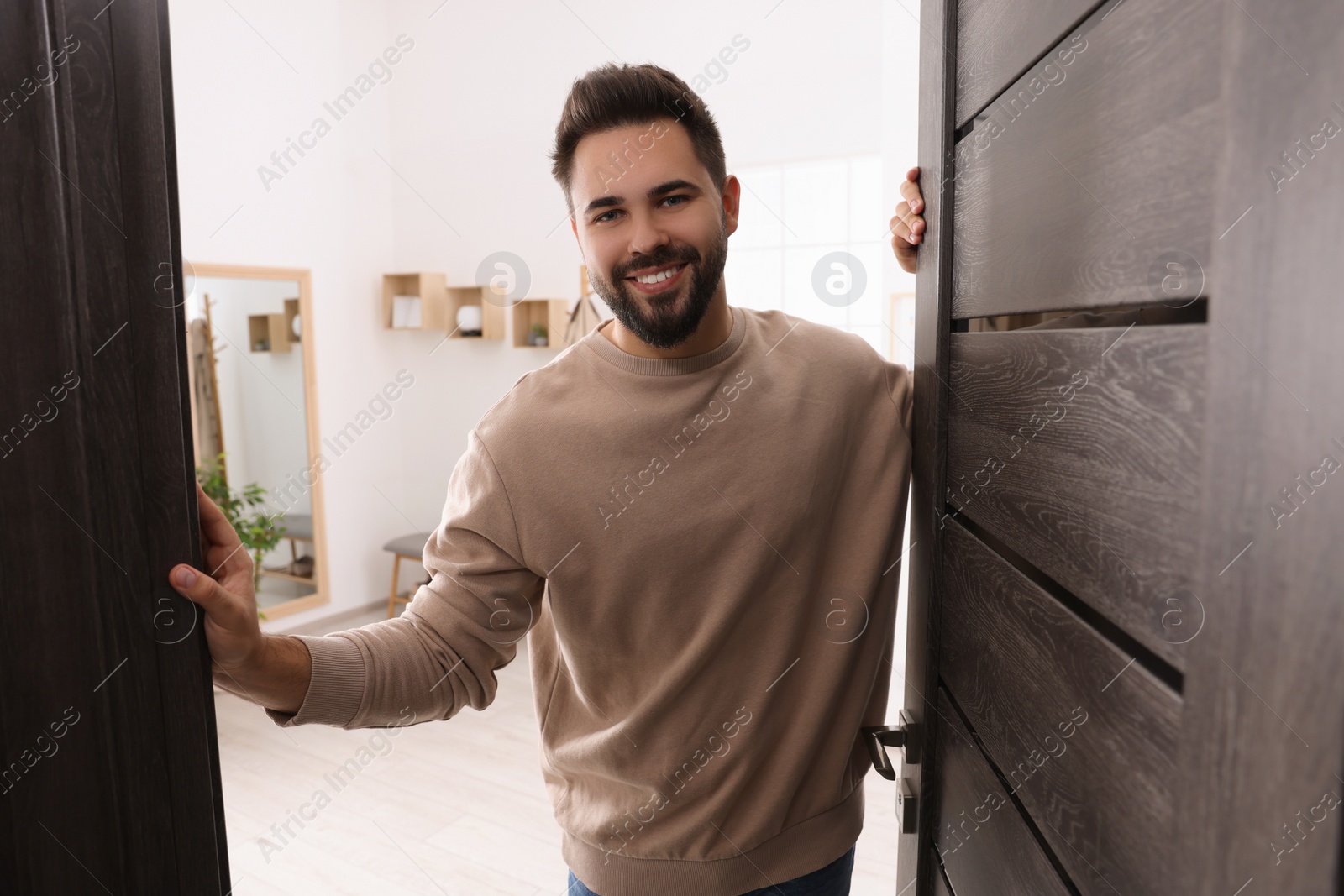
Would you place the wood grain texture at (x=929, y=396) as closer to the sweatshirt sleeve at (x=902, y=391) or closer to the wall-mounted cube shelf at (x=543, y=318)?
the sweatshirt sleeve at (x=902, y=391)

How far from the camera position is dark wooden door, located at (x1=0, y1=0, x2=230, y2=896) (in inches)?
26.2

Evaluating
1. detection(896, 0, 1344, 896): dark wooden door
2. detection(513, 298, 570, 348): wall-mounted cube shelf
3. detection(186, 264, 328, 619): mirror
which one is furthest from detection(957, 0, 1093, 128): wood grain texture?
detection(186, 264, 328, 619): mirror

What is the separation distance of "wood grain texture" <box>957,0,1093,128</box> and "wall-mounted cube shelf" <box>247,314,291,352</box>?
4.33 metres

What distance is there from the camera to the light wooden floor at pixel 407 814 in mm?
2750

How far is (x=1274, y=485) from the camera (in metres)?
0.45

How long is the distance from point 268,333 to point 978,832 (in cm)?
450

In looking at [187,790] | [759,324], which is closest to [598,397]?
[759,324]

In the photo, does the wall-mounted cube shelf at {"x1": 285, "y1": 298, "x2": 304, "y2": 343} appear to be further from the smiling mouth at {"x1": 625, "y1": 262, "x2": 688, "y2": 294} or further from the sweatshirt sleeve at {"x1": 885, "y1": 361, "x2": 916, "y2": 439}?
the sweatshirt sleeve at {"x1": 885, "y1": 361, "x2": 916, "y2": 439}

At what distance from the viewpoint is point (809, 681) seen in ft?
4.21

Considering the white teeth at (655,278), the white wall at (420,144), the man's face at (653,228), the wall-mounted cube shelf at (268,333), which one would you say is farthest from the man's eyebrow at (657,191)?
the wall-mounted cube shelf at (268,333)

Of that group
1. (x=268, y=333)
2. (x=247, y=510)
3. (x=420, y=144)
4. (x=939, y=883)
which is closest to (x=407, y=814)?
(x=247, y=510)

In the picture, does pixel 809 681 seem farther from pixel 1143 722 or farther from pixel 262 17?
pixel 262 17

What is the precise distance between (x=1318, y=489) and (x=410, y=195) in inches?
209

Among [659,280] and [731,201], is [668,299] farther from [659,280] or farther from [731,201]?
[731,201]
